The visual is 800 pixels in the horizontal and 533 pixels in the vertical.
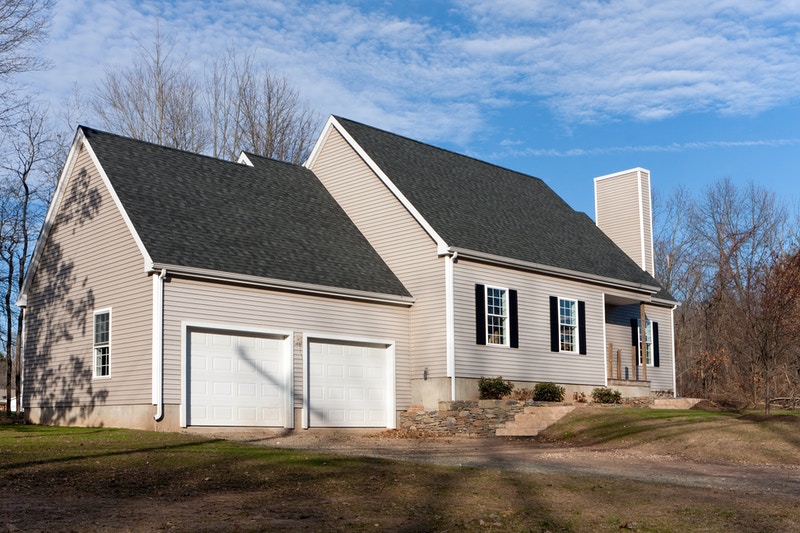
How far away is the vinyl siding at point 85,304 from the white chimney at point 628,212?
20.6 meters

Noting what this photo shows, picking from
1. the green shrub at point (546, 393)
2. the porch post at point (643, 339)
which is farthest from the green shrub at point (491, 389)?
the porch post at point (643, 339)

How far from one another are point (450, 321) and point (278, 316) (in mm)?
4631

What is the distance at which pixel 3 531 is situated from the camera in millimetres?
8070

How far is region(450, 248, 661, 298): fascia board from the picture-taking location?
23812mm

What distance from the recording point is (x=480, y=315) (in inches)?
942

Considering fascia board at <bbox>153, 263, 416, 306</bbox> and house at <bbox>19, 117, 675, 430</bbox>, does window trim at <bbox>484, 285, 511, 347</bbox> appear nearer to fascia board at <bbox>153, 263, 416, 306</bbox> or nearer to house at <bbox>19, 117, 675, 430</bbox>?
house at <bbox>19, 117, 675, 430</bbox>

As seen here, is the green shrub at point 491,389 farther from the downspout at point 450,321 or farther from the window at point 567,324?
the window at point 567,324

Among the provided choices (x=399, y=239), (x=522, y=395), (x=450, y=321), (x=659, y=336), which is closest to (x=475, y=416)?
(x=522, y=395)

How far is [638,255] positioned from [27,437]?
23.9m

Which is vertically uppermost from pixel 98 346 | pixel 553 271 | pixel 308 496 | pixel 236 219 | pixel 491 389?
pixel 236 219

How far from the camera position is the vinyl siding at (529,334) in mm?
23516

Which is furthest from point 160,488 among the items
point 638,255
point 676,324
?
point 676,324

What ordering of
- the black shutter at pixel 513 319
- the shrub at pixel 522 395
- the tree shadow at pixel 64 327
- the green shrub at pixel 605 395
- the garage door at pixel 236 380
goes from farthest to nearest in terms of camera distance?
the green shrub at pixel 605 395, the black shutter at pixel 513 319, the shrub at pixel 522 395, the tree shadow at pixel 64 327, the garage door at pixel 236 380

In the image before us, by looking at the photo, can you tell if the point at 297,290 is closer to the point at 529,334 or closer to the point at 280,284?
the point at 280,284
